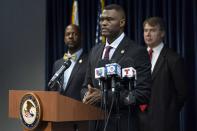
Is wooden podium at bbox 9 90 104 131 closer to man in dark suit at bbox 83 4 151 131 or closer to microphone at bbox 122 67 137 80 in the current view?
man in dark suit at bbox 83 4 151 131

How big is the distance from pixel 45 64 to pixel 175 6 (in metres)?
2.35

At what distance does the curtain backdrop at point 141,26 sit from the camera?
4.41 meters

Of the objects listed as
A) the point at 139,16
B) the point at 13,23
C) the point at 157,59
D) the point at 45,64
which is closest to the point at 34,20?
the point at 13,23

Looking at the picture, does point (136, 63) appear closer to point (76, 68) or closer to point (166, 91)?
point (166, 91)

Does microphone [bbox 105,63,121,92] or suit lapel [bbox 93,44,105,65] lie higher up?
suit lapel [bbox 93,44,105,65]

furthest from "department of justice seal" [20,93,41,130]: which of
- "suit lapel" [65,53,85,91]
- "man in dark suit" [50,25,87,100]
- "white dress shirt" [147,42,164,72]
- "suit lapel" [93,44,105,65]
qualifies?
"white dress shirt" [147,42,164,72]

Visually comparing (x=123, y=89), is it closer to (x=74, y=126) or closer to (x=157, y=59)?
(x=74, y=126)

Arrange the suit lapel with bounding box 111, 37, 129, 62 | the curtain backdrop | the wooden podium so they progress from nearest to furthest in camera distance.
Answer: the wooden podium → the suit lapel with bounding box 111, 37, 129, 62 → the curtain backdrop

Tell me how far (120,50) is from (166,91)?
1.30 m

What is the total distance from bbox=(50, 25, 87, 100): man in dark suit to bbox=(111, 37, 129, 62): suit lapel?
1.40 metres

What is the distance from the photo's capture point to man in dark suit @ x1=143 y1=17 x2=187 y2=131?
3786 mm

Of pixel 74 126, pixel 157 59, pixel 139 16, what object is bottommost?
pixel 74 126

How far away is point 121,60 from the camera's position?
2.58 metres

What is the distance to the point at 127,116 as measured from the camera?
101 inches
